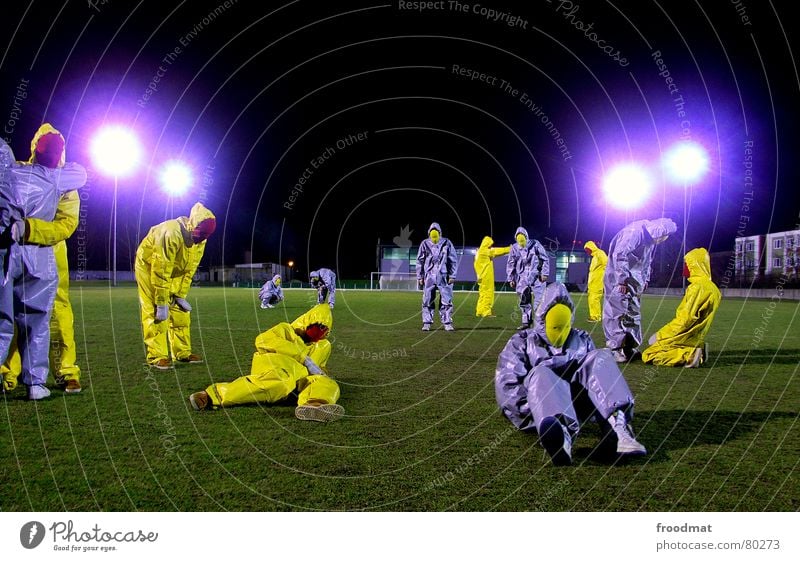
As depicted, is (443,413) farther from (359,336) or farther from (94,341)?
(94,341)

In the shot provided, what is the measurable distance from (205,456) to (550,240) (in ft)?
204

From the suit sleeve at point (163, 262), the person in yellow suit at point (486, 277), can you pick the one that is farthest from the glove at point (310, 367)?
the person in yellow suit at point (486, 277)

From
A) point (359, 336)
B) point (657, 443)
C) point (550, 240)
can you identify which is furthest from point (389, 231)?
point (657, 443)

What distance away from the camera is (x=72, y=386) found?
785cm

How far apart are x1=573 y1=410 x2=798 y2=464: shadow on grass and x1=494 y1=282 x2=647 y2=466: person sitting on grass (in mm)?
184

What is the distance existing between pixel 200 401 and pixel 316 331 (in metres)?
1.64

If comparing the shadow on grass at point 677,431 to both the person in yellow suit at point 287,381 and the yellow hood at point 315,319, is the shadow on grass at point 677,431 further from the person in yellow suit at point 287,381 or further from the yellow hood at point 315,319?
the yellow hood at point 315,319

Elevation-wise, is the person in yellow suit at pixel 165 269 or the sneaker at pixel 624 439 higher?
the person in yellow suit at pixel 165 269

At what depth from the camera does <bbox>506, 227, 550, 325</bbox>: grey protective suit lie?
1941 cm

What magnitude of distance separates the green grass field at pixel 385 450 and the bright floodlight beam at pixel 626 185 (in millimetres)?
21073

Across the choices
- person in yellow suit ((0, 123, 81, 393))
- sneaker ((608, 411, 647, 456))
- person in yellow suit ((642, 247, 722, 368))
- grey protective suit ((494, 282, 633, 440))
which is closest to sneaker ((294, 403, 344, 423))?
grey protective suit ((494, 282, 633, 440))

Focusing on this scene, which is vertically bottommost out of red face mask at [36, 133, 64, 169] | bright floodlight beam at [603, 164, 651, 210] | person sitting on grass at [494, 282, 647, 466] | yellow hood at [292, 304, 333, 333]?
person sitting on grass at [494, 282, 647, 466]

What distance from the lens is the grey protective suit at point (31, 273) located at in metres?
6.88

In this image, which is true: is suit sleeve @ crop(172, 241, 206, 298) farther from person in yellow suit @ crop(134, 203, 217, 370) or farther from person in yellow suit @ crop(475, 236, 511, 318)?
person in yellow suit @ crop(475, 236, 511, 318)
